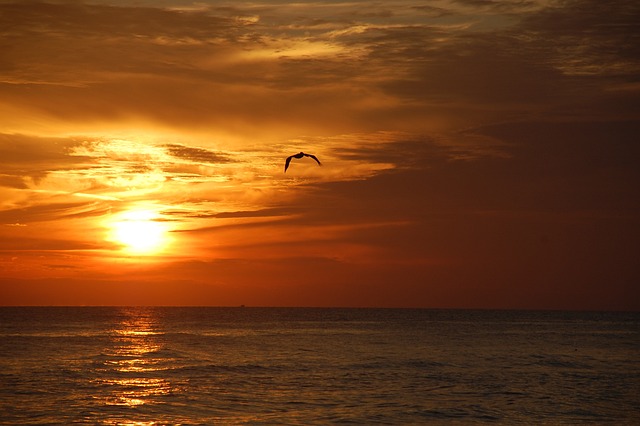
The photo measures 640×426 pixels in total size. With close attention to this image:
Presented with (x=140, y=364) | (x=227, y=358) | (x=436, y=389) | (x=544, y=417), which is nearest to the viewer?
(x=544, y=417)

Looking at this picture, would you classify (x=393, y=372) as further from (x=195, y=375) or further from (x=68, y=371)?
(x=68, y=371)

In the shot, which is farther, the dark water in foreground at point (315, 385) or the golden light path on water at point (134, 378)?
the golden light path on water at point (134, 378)

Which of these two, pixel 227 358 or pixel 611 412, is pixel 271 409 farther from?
pixel 227 358

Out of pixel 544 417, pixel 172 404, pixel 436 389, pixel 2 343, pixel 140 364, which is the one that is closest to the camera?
pixel 544 417

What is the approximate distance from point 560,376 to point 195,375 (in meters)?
22.2

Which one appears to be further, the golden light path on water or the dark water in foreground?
the golden light path on water

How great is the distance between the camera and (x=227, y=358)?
5847cm

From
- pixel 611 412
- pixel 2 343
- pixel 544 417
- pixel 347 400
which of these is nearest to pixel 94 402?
pixel 347 400

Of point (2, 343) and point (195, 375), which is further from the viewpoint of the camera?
point (2, 343)

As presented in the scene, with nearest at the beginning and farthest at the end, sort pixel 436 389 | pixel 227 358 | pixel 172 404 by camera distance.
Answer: pixel 172 404
pixel 436 389
pixel 227 358

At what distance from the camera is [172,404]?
34.3 m

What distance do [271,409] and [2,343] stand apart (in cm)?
4891

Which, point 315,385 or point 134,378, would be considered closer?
point 315,385

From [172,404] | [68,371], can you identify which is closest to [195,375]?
[68,371]
